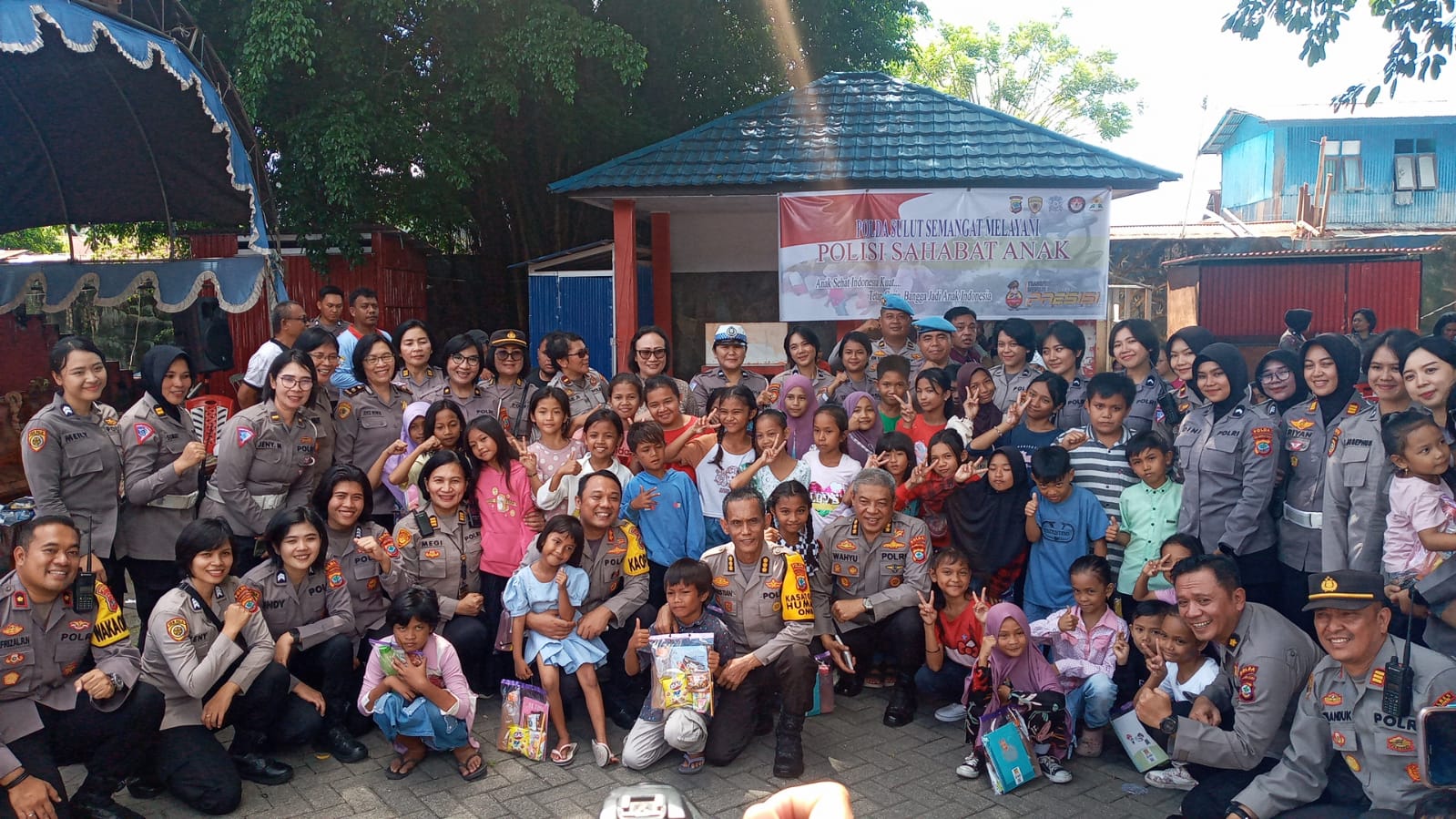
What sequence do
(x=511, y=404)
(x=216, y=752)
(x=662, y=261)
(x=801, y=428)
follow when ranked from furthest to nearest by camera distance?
(x=662, y=261), (x=511, y=404), (x=801, y=428), (x=216, y=752)

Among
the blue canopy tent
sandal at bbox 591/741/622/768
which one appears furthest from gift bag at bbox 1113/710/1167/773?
the blue canopy tent

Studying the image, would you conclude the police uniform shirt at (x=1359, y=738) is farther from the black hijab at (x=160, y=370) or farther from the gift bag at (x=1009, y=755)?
the black hijab at (x=160, y=370)

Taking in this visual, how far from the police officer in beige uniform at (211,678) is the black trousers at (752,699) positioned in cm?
184

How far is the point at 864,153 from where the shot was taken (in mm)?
9539

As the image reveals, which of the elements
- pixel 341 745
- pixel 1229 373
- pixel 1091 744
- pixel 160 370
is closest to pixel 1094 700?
pixel 1091 744

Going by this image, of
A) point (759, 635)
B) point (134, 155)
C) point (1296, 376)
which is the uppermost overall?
point (134, 155)

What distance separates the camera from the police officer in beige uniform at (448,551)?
5.08 meters

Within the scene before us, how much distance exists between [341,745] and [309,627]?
0.55m

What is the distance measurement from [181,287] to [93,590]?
4.00 meters

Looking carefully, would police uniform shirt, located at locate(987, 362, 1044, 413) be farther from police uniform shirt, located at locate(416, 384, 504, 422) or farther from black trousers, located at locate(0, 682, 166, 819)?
black trousers, located at locate(0, 682, 166, 819)

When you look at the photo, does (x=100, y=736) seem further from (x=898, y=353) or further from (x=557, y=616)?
(x=898, y=353)

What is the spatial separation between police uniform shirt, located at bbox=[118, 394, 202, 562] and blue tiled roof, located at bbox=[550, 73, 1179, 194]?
189 inches

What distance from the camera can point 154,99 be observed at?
718 cm

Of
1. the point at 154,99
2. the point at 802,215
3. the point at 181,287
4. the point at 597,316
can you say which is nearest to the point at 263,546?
the point at 181,287
